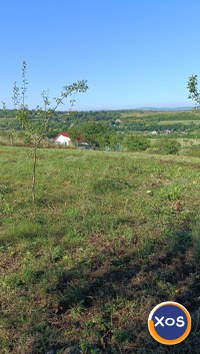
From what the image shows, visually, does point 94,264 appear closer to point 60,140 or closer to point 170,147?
point 60,140

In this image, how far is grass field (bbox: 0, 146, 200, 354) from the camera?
3059 mm

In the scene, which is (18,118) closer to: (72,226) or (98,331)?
(72,226)

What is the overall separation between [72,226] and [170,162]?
26.1ft

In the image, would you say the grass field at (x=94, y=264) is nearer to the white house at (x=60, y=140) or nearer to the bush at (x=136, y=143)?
the white house at (x=60, y=140)

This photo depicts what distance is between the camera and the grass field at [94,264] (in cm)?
306

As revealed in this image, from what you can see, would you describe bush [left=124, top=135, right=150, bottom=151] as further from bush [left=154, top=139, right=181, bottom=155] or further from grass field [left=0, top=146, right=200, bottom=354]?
grass field [left=0, top=146, right=200, bottom=354]

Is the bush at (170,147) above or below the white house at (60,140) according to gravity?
below

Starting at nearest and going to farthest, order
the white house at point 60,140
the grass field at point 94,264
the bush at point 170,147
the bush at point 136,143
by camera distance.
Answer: the grass field at point 94,264 < the white house at point 60,140 < the bush at point 170,147 < the bush at point 136,143

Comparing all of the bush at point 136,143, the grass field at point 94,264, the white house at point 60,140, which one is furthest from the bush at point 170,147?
the grass field at point 94,264

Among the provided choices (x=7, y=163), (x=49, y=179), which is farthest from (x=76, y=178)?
(x=7, y=163)

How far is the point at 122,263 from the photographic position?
435 centimetres

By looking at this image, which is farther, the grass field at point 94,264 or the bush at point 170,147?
→ the bush at point 170,147

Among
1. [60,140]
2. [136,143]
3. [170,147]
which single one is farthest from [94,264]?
[136,143]

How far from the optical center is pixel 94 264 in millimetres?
4316
